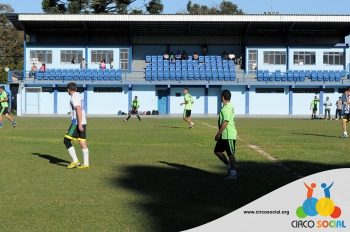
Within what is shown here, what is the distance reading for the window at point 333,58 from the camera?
205ft

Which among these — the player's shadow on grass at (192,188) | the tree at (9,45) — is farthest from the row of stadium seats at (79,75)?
the player's shadow on grass at (192,188)

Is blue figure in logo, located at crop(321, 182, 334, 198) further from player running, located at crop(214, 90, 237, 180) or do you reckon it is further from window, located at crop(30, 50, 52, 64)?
window, located at crop(30, 50, 52, 64)

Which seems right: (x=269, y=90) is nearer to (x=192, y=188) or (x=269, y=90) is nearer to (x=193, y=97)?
(x=193, y=97)

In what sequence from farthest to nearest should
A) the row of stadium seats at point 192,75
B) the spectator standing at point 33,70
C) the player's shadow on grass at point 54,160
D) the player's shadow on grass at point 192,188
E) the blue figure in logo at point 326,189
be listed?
the row of stadium seats at point 192,75 → the spectator standing at point 33,70 → the player's shadow on grass at point 54,160 → the player's shadow on grass at point 192,188 → the blue figure in logo at point 326,189

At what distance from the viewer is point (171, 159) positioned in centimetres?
1509

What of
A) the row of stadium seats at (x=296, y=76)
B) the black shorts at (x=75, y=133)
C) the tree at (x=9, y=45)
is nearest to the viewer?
the black shorts at (x=75, y=133)

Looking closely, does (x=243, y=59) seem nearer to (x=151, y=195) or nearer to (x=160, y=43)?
(x=160, y=43)

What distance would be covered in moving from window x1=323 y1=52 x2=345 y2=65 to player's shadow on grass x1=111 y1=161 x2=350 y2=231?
50.8 meters

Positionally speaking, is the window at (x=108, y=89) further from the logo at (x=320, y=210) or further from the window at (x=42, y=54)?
the logo at (x=320, y=210)

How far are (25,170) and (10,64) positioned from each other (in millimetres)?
71847

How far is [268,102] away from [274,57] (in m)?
5.28

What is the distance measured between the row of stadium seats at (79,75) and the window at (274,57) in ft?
50.5

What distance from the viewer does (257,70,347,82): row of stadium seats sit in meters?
59.3

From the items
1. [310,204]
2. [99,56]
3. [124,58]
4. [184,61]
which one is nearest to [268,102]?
[184,61]
